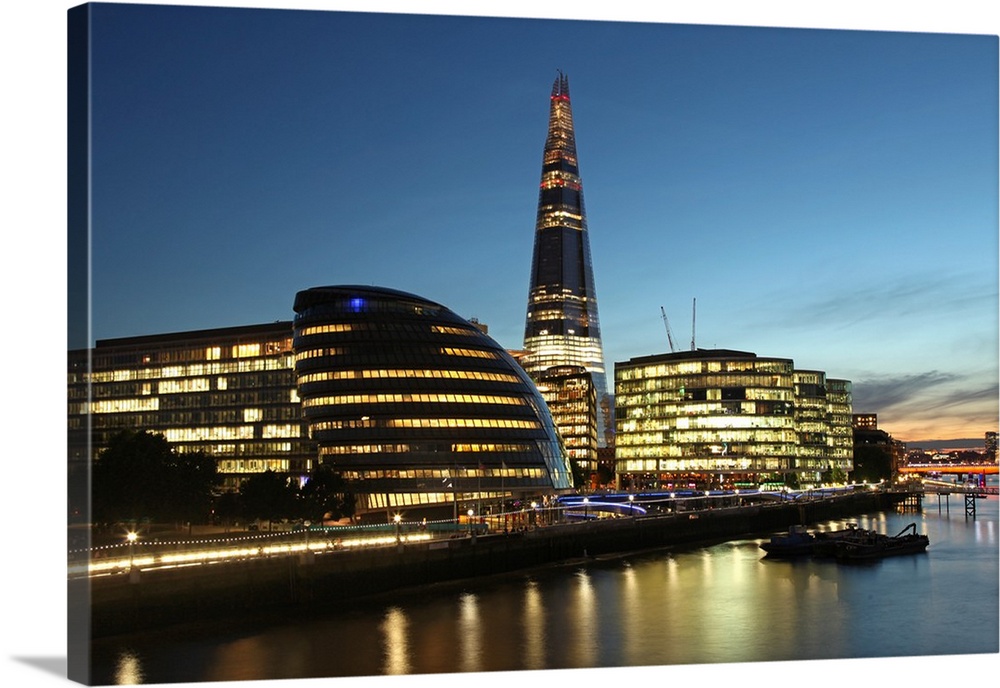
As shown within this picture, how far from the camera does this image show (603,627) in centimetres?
3859

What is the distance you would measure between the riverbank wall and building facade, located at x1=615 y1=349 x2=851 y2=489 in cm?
7976

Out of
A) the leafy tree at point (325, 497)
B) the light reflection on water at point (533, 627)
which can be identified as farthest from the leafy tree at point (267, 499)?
the light reflection on water at point (533, 627)

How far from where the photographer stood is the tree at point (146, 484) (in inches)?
2302

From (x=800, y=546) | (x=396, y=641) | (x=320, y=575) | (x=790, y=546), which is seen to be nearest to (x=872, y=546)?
(x=800, y=546)

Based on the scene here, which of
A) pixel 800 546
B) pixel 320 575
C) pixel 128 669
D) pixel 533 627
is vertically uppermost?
pixel 320 575

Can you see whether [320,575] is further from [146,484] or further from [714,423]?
[714,423]

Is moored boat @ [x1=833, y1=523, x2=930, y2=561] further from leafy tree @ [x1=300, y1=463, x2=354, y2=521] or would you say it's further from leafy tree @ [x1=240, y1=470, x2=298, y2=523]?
leafy tree @ [x1=240, y1=470, x2=298, y2=523]

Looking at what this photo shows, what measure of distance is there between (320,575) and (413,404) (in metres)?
44.6

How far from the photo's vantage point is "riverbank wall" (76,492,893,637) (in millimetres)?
32594

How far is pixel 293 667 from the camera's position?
28688 millimetres

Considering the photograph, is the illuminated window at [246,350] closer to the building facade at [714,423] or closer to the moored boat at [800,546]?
the moored boat at [800,546]

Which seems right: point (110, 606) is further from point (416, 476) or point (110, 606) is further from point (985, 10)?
point (416, 476)

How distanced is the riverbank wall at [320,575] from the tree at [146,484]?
16.8 metres

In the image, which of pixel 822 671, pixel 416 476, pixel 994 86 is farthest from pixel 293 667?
pixel 416 476
